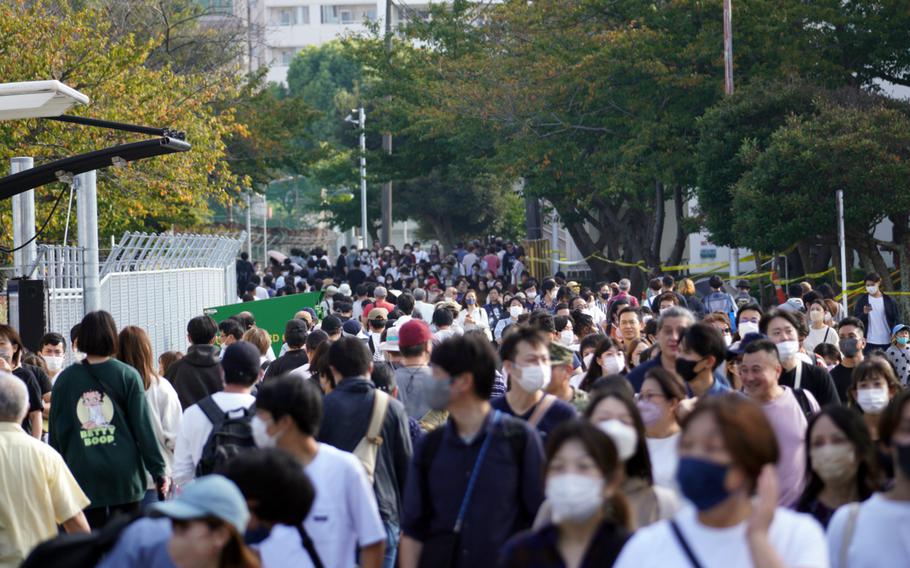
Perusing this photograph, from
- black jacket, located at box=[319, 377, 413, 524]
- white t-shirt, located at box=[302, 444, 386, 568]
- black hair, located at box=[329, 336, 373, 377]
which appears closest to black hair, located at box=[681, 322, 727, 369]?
black jacket, located at box=[319, 377, 413, 524]

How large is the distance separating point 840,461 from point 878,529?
93cm

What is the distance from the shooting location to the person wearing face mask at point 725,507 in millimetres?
3854

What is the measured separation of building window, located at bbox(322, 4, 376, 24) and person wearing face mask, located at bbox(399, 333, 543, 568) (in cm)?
10825

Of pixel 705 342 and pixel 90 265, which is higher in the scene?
pixel 90 265

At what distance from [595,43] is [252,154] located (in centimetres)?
1267

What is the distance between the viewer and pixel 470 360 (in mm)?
5547

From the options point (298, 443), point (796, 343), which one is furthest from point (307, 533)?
point (796, 343)

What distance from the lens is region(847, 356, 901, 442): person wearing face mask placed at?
707 cm

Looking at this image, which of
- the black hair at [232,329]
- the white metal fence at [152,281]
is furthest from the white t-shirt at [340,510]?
the white metal fence at [152,281]

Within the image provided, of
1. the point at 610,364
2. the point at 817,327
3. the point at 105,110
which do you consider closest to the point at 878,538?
the point at 610,364

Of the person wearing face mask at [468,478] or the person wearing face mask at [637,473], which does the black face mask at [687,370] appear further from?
the person wearing face mask at [637,473]

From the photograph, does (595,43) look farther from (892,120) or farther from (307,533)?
(307,533)

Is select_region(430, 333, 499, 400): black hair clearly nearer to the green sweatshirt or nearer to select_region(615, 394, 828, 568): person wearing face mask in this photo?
select_region(615, 394, 828, 568): person wearing face mask

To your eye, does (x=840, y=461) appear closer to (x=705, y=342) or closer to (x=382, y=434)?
(x=705, y=342)
